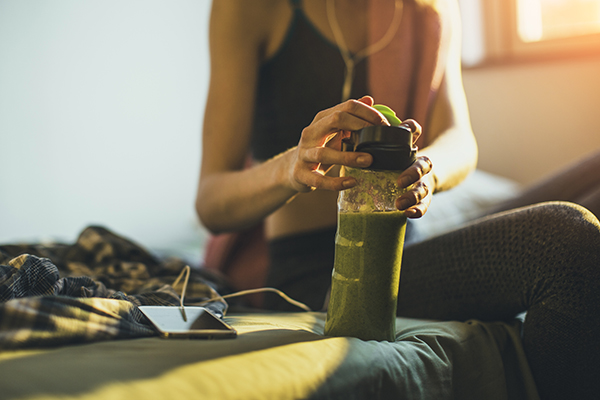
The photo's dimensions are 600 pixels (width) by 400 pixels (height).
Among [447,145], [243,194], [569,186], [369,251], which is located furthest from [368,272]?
[569,186]

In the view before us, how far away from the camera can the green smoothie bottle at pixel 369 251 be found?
483 mm

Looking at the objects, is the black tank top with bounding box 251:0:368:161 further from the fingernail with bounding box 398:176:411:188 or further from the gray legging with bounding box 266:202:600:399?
the fingernail with bounding box 398:176:411:188

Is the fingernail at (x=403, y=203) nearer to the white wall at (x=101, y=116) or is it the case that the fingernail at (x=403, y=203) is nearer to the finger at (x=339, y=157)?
the finger at (x=339, y=157)

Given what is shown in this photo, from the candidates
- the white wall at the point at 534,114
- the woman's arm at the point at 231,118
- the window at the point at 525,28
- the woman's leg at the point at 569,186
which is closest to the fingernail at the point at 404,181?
the woman's arm at the point at 231,118

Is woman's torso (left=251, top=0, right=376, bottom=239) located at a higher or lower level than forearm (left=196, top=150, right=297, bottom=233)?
higher

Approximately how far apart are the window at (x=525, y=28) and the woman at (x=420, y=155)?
104cm

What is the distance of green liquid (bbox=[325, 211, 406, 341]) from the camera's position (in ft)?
1.60

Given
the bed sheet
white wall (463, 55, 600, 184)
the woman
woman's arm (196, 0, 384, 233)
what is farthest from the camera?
white wall (463, 55, 600, 184)

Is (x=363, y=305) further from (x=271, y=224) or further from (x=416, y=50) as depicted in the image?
(x=416, y=50)

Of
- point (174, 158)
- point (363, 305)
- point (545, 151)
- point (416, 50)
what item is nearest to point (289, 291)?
point (363, 305)

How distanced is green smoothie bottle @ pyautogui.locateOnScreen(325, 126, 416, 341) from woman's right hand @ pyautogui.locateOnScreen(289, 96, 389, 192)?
2 centimetres

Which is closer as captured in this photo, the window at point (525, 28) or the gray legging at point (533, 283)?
the gray legging at point (533, 283)

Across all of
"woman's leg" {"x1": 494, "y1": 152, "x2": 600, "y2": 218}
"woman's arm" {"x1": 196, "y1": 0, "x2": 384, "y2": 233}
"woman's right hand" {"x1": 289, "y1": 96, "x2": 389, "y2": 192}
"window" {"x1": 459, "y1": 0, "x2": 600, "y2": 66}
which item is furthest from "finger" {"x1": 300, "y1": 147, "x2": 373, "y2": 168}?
"window" {"x1": 459, "y1": 0, "x2": 600, "y2": 66}

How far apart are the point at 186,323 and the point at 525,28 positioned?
2.01m
